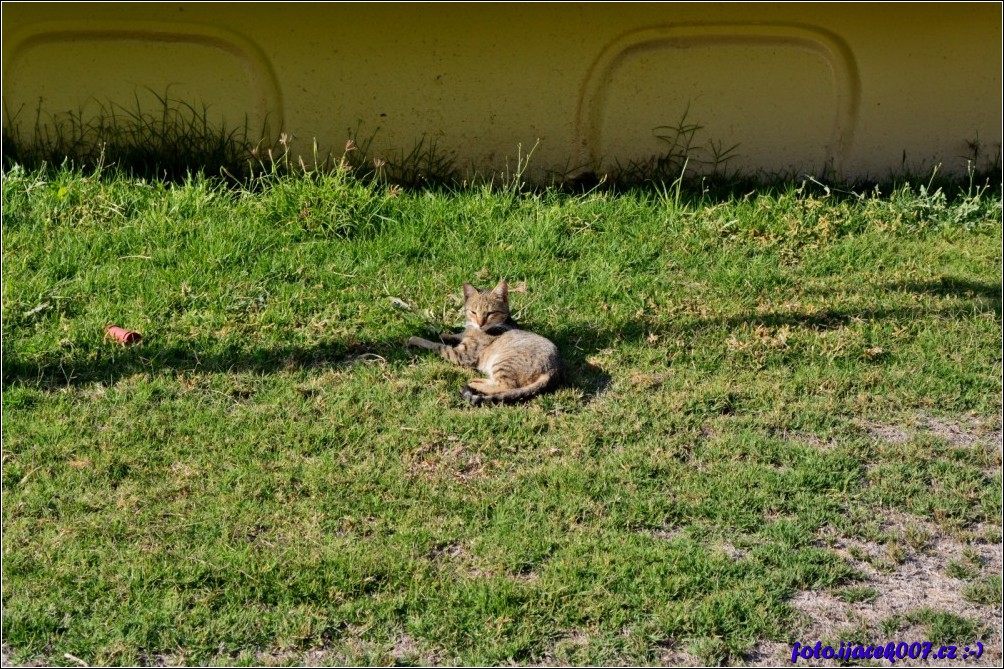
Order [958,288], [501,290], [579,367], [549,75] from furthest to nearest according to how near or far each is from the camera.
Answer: [549,75]
[958,288]
[501,290]
[579,367]

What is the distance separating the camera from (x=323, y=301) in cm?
662

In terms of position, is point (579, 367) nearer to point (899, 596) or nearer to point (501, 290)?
point (501, 290)

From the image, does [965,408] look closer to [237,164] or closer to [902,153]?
[902,153]

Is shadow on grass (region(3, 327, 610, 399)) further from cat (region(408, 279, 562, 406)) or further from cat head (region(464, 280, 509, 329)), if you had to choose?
cat head (region(464, 280, 509, 329))

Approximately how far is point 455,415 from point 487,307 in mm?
790

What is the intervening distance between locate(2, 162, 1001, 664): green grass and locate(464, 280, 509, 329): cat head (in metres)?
0.24

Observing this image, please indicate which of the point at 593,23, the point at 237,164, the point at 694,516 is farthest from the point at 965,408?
the point at 237,164

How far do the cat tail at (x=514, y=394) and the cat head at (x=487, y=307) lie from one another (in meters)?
0.51

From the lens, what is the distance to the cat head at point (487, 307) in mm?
6160

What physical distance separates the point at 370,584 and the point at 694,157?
193 inches

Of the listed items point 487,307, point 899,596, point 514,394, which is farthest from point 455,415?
point 899,596

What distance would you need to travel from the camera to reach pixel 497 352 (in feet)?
19.5

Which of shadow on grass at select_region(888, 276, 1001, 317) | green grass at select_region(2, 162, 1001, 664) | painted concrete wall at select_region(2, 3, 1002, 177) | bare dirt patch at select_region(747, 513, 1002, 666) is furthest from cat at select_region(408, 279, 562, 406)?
shadow on grass at select_region(888, 276, 1001, 317)

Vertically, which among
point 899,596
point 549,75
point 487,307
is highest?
point 549,75
